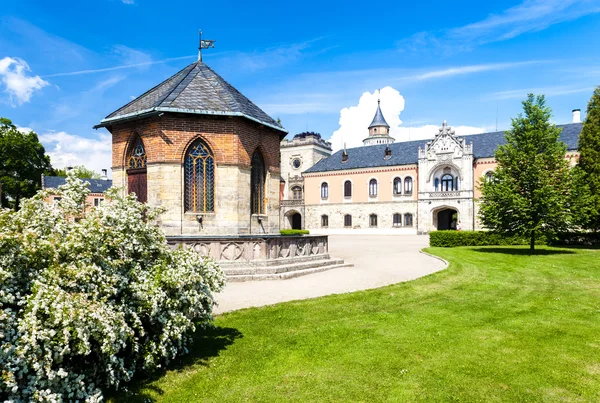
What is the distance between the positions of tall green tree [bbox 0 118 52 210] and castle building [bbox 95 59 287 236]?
128ft

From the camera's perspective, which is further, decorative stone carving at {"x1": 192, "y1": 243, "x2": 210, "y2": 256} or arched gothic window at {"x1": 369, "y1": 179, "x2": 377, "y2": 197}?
arched gothic window at {"x1": 369, "y1": 179, "x2": 377, "y2": 197}

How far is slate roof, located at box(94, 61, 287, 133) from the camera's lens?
45.3 feet

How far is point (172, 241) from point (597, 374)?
34.4ft

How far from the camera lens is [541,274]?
47.2 ft

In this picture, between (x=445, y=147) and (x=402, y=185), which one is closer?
(x=445, y=147)

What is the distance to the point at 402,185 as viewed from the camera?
49.5 meters

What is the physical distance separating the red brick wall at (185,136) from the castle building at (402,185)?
113ft

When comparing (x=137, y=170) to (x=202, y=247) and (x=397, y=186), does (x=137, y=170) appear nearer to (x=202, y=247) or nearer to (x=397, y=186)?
(x=202, y=247)

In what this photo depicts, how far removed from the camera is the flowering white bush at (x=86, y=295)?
12.7 ft

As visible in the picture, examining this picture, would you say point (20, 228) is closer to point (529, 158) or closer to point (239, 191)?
point (239, 191)

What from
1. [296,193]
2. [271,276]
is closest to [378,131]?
[296,193]

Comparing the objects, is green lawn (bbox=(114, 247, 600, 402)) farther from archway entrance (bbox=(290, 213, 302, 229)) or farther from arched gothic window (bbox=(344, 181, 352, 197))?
archway entrance (bbox=(290, 213, 302, 229))

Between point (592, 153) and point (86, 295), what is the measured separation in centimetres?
3191

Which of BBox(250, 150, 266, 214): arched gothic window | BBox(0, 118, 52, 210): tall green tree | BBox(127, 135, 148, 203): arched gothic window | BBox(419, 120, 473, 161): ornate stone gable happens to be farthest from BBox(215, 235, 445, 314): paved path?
BBox(0, 118, 52, 210): tall green tree
